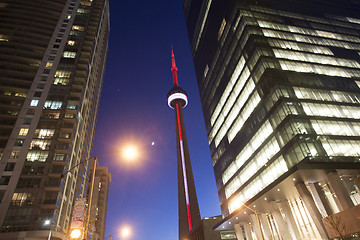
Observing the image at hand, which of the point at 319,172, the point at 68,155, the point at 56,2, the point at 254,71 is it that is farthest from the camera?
the point at 56,2

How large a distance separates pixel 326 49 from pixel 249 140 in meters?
32.9

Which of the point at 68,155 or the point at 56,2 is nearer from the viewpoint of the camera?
the point at 68,155

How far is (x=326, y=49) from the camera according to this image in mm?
66688

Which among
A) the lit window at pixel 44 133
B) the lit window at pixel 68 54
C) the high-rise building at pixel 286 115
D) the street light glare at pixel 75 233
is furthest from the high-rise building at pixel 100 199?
the street light glare at pixel 75 233

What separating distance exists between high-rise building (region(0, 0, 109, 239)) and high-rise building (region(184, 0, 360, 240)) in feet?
134

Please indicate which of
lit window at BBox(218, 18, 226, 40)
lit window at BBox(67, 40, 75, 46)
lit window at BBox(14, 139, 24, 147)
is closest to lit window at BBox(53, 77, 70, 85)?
lit window at BBox(67, 40, 75, 46)

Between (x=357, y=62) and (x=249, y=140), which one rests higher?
(x=357, y=62)

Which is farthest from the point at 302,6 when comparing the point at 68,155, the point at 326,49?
the point at 68,155

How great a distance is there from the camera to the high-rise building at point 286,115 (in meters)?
40.8

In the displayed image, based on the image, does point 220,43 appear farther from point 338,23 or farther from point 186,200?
point 186,200

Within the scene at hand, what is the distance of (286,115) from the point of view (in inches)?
1768

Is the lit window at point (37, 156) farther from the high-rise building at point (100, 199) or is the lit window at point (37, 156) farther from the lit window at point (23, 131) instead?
the high-rise building at point (100, 199)

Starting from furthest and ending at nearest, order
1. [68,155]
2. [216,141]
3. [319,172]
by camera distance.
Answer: [216,141]
[68,155]
[319,172]

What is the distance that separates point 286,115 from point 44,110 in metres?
61.1
